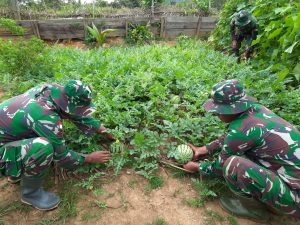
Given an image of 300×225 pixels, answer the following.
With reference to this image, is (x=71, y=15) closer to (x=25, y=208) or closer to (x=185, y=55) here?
(x=185, y=55)

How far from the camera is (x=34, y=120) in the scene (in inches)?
105

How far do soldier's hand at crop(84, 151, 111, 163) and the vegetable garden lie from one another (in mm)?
137

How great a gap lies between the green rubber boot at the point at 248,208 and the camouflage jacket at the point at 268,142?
0.45 meters

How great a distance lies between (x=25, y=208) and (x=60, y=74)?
8.11ft

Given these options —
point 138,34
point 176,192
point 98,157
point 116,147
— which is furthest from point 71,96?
point 138,34

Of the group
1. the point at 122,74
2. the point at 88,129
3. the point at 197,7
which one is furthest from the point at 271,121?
the point at 197,7

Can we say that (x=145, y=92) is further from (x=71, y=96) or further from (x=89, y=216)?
(x=89, y=216)

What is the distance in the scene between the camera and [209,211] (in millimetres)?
3010

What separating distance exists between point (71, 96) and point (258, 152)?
190 cm

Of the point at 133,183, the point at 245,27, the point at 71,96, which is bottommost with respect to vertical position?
the point at 133,183

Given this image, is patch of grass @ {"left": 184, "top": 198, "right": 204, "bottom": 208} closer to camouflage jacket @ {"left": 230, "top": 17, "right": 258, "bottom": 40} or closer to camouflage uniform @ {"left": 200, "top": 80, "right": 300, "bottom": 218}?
camouflage uniform @ {"left": 200, "top": 80, "right": 300, "bottom": 218}

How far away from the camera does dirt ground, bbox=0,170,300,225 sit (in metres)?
2.89

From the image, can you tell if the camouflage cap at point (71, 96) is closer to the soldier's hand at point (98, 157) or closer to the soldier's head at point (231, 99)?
the soldier's hand at point (98, 157)

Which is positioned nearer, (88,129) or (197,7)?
(88,129)
